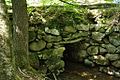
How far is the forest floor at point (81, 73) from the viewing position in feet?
21.9

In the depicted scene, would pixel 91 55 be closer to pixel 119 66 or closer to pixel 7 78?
pixel 119 66

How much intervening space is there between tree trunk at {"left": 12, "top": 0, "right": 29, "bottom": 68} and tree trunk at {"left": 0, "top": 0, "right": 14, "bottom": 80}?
7.44ft

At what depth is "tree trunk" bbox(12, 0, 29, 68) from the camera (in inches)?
197

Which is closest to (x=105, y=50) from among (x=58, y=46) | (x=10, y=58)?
(x=58, y=46)

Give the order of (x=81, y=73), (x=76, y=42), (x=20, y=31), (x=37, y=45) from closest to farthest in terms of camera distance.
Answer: (x=20, y=31)
(x=37, y=45)
(x=81, y=73)
(x=76, y=42)

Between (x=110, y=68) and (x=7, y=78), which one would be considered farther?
(x=110, y=68)

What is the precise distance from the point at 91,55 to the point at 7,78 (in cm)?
477

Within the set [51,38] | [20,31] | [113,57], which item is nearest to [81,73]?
[113,57]

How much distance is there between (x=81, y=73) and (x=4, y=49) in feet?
15.0

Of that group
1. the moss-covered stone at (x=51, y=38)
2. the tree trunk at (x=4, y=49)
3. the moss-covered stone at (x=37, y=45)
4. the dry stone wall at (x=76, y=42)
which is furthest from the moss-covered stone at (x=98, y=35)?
the tree trunk at (x=4, y=49)

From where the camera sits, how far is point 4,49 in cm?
262

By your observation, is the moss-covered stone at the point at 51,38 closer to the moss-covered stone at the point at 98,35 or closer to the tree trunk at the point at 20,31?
the moss-covered stone at the point at 98,35

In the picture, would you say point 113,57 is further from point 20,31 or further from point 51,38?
point 20,31

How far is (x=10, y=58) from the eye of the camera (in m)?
2.67
